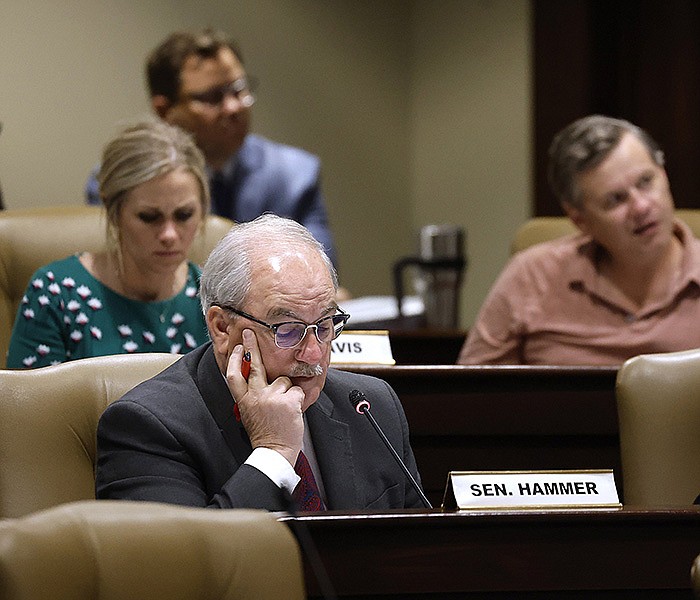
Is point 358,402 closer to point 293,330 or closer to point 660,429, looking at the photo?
point 293,330

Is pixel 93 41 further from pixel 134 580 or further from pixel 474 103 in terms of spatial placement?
pixel 134 580

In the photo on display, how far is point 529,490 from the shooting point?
1.87 meters

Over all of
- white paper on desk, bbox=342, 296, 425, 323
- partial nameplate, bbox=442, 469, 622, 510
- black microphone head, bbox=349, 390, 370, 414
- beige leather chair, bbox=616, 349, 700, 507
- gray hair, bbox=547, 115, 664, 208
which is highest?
gray hair, bbox=547, 115, 664, 208

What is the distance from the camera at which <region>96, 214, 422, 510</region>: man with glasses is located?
1907 millimetres

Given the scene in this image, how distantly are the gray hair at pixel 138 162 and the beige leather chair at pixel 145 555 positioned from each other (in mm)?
1743

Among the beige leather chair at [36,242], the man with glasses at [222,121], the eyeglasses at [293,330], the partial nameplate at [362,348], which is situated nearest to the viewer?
the eyeglasses at [293,330]

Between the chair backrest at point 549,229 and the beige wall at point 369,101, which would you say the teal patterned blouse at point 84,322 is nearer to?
the chair backrest at point 549,229

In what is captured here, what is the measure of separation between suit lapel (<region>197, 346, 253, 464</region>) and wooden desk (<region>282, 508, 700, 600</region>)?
1.12ft

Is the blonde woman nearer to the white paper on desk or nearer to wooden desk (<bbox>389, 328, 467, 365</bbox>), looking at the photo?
wooden desk (<bbox>389, 328, 467, 365</bbox>)

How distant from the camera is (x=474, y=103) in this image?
229 inches

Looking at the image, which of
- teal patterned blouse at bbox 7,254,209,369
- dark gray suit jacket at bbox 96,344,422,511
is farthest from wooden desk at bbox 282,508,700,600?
teal patterned blouse at bbox 7,254,209,369

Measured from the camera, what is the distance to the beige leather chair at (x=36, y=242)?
125 inches

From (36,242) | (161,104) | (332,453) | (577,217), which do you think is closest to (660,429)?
(332,453)

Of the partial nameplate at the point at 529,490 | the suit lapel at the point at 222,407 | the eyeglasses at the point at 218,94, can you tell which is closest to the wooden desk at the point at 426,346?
the eyeglasses at the point at 218,94
